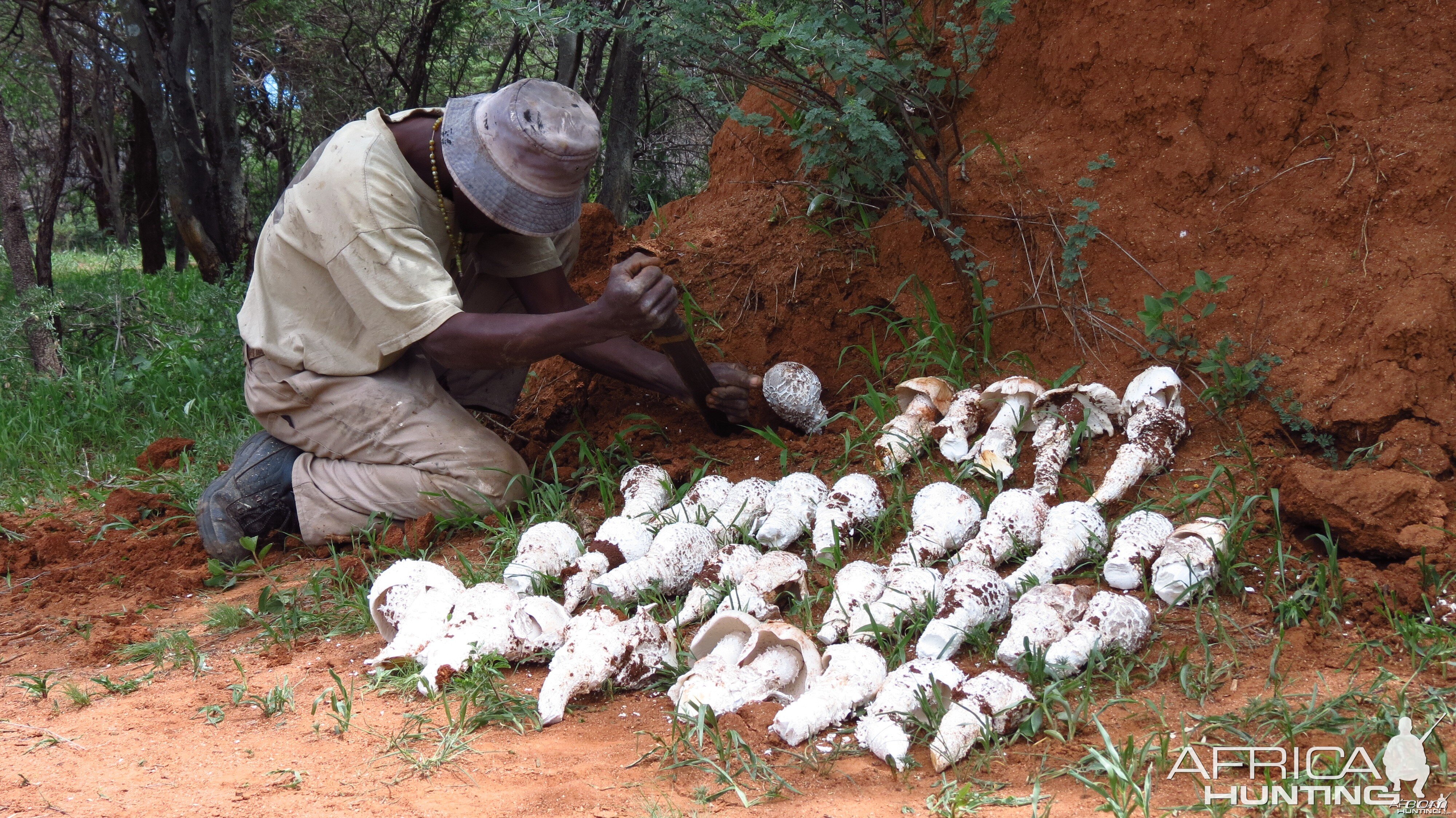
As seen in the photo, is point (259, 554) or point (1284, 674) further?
point (259, 554)

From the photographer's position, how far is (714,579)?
2906 millimetres

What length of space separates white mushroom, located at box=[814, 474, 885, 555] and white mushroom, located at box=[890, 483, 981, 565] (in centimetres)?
13

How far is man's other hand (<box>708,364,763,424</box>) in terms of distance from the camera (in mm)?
3756

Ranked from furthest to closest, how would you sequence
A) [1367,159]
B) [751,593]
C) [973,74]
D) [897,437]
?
[973,74] → [897,437] → [1367,159] → [751,593]

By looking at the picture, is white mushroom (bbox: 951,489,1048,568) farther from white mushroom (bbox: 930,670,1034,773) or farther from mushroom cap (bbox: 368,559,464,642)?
mushroom cap (bbox: 368,559,464,642)

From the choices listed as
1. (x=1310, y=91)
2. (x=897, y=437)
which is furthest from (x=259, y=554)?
(x=1310, y=91)

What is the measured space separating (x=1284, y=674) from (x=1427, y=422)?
3.37ft

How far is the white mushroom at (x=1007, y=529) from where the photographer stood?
283cm

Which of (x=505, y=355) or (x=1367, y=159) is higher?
(x=1367, y=159)

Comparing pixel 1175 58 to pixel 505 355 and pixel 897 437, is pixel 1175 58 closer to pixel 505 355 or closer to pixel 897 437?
pixel 897 437

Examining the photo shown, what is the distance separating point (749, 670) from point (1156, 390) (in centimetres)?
147

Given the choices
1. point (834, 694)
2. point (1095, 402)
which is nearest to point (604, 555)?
point (834, 694)

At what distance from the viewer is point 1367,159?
10.5 feet

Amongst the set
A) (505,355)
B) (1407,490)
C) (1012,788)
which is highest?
(505,355)
